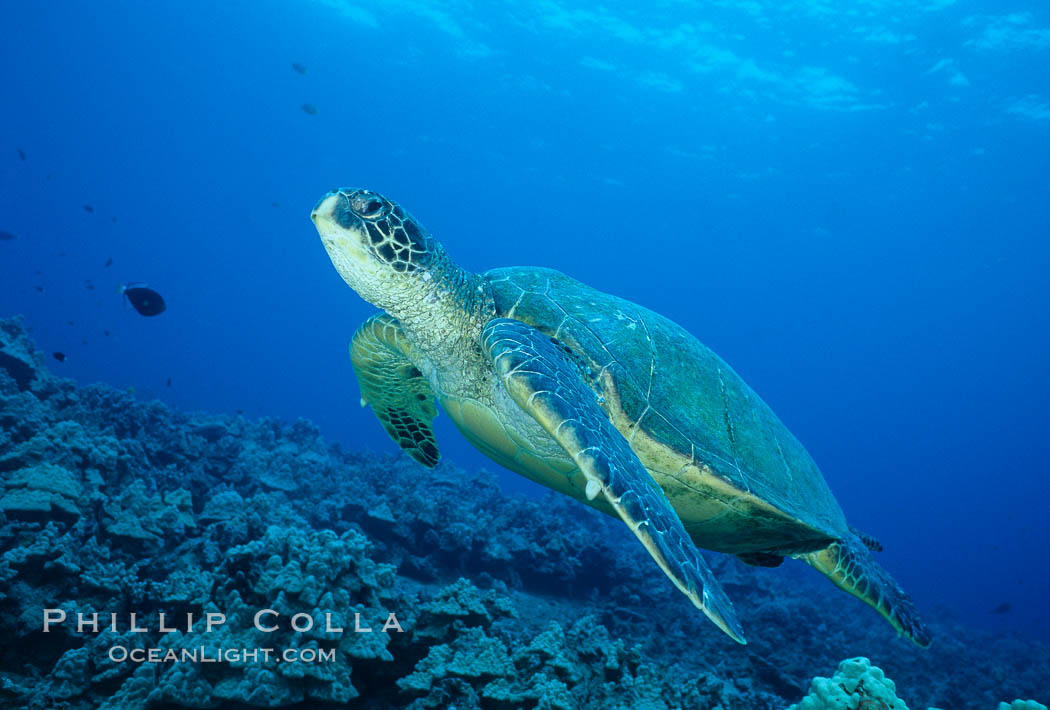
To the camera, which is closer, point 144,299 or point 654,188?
point 144,299

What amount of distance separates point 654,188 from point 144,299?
4351 cm

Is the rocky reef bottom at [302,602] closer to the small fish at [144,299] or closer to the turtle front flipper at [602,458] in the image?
the turtle front flipper at [602,458]

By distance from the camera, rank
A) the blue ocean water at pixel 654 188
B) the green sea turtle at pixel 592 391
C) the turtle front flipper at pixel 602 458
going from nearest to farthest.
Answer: the turtle front flipper at pixel 602 458
the green sea turtle at pixel 592 391
the blue ocean water at pixel 654 188

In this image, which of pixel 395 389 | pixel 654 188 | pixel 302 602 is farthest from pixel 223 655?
pixel 654 188

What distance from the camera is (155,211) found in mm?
77125

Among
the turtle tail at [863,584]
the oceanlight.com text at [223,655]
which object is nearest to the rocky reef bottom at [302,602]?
the oceanlight.com text at [223,655]

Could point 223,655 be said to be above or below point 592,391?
below

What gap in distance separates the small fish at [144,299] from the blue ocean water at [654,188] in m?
0.19

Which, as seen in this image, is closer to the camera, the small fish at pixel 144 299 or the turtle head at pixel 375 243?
the turtle head at pixel 375 243

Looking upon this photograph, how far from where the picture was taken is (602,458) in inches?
89.9

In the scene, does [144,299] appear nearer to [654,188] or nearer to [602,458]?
[602,458]

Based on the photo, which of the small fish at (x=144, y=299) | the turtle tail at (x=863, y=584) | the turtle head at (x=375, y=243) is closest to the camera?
the turtle head at (x=375, y=243)

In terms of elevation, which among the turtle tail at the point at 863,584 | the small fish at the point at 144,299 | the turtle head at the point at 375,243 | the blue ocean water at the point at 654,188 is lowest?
the small fish at the point at 144,299

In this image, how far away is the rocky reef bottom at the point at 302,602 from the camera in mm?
2475
